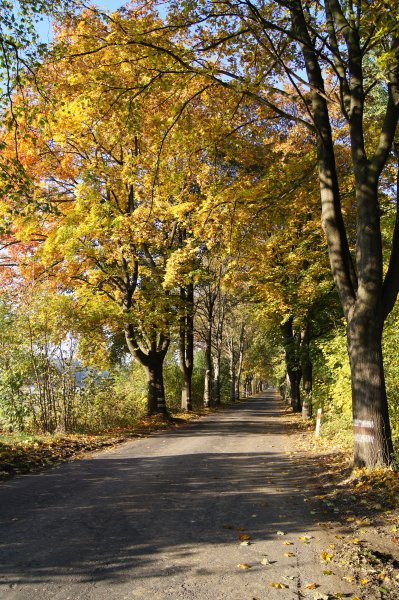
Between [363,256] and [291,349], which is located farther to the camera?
[291,349]

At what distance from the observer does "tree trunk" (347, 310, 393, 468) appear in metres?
7.18

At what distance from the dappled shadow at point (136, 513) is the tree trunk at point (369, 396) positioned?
1.14m

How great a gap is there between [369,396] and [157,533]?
14.1 ft

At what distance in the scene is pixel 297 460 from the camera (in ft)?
33.4

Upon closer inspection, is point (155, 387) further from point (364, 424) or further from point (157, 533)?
point (157, 533)

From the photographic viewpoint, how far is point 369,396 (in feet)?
24.1

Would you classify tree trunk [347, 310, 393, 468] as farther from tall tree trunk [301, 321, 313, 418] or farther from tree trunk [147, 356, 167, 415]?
tall tree trunk [301, 321, 313, 418]

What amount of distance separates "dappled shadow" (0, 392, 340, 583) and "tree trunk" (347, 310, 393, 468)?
1.14m

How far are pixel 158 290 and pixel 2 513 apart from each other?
41.3 ft

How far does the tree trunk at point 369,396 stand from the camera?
718 cm

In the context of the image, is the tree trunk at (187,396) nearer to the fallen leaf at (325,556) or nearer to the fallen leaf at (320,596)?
the fallen leaf at (325,556)

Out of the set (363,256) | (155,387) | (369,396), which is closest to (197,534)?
(369,396)

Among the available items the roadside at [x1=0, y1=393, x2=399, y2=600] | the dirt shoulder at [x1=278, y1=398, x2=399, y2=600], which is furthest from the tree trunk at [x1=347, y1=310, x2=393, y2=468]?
the roadside at [x1=0, y1=393, x2=399, y2=600]

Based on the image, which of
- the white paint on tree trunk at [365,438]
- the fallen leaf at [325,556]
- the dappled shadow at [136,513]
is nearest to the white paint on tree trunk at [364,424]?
the white paint on tree trunk at [365,438]
